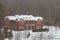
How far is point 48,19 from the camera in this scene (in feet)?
6.19

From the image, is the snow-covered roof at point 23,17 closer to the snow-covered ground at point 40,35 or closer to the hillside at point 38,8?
the hillside at point 38,8

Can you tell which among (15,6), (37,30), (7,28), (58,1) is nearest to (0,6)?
(15,6)

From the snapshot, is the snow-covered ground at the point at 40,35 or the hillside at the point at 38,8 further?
the hillside at the point at 38,8

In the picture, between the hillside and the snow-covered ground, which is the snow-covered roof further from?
the snow-covered ground

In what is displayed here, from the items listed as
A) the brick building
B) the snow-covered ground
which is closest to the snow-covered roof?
the brick building

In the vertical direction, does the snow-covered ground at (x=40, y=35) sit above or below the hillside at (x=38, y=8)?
below

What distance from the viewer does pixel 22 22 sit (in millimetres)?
1777

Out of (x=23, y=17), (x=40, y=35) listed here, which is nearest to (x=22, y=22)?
(x=23, y=17)

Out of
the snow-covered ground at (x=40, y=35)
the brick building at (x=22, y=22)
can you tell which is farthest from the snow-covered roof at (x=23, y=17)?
the snow-covered ground at (x=40, y=35)

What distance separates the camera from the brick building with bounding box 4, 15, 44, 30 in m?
1.77

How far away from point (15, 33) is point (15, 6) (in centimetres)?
36

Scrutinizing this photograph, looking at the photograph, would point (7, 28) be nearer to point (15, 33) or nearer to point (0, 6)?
point (15, 33)

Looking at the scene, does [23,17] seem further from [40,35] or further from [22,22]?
[40,35]

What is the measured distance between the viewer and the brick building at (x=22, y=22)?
1.77 metres
